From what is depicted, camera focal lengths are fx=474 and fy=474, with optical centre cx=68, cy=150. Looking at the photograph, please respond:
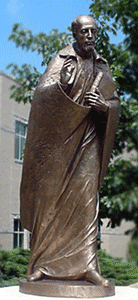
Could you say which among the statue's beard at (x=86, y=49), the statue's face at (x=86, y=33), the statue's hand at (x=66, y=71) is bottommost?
the statue's hand at (x=66, y=71)

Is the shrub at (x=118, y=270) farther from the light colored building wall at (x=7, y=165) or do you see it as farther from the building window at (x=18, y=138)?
the building window at (x=18, y=138)

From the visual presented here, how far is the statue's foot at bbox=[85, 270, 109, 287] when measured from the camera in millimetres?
4042

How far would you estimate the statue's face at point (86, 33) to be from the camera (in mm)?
4379

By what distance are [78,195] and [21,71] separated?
5031 mm

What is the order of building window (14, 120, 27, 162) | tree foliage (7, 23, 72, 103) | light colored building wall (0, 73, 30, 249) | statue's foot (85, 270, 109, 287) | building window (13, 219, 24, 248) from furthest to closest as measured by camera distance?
building window (14, 120, 27, 162) → building window (13, 219, 24, 248) → light colored building wall (0, 73, 30, 249) → tree foliage (7, 23, 72, 103) → statue's foot (85, 270, 109, 287)

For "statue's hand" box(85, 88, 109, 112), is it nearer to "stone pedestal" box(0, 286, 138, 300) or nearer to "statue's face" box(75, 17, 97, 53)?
"statue's face" box(75, 17, 97, 53)

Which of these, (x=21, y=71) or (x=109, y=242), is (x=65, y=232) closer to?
(x=21, y=71)

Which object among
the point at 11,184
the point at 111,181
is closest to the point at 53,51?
the point at 111,181

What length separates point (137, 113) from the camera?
8133mm

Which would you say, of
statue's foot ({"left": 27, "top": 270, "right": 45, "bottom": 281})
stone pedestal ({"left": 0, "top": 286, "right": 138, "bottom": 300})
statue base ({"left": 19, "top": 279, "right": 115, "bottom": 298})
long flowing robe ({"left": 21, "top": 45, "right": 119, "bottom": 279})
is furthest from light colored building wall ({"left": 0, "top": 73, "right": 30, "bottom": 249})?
statue base ({"left": 19, "top": 279, "right": 115, "bottom": 298})

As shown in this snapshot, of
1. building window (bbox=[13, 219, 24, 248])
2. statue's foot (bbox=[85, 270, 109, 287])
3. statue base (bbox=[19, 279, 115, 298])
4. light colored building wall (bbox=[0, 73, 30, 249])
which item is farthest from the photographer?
building window (bbox=[13, 219, 24, 248])

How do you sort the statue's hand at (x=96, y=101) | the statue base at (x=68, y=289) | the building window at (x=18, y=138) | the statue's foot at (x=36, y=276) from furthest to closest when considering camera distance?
the building window at (x=18, y=138), the statue's hand at (x=96, y=101), the statue's foot at (x=36, y=276), the statue base at (x=68, y=289)

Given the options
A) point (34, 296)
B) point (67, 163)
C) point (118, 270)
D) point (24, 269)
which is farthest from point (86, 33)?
point (118, 270)

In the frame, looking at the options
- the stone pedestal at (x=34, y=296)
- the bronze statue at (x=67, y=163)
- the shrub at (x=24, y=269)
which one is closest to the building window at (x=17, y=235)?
the shrub at (x=24, y=269)
